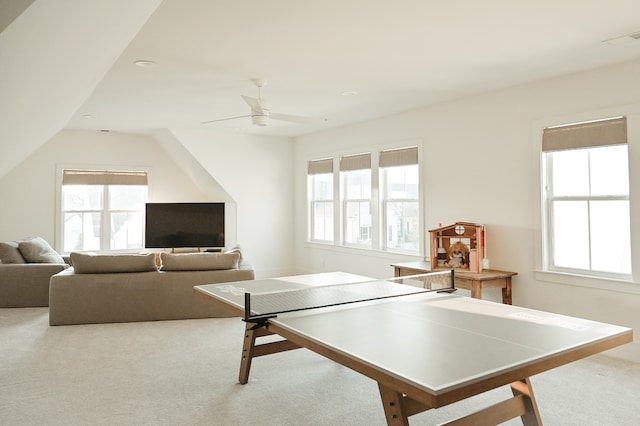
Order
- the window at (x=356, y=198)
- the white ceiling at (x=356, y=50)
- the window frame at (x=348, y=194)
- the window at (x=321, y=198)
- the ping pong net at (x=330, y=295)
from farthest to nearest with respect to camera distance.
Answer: the window at (x=321, y=198) < the window at (x=356, y=198) < the window frame at (x=348, y=194) < the white ceiling at (x=356, y=50) < the ping pong net at (x=330, y=295)

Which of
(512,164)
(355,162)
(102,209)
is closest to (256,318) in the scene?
(512,164)

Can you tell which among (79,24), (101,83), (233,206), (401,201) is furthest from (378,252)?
(79,24)

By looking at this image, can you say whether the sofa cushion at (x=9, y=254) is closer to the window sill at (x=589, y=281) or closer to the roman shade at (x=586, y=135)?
the window sill at (x=589, y=281)

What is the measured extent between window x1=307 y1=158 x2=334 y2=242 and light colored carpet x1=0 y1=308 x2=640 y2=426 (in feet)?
12.1

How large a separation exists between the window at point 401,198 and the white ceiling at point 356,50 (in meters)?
0.82

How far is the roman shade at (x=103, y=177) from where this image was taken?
7488mm

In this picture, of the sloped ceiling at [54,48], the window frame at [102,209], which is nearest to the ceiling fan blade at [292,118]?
the sloped ceiling at [54,48]

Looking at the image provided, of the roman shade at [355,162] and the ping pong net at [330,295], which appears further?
the roman shade at [355,162]

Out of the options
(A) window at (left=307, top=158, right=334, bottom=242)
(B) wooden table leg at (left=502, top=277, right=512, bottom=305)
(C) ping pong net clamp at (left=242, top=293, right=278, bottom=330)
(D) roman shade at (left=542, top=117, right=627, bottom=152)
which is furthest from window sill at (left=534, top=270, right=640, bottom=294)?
(A) window at (left=307, top=158, right=334, bottom=242)

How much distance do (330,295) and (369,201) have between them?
13.5ft

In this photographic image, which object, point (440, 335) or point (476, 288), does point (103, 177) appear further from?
point (440, 335)

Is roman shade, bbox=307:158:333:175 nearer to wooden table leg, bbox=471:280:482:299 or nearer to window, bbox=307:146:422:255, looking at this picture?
window, bbox=307:146:422:255

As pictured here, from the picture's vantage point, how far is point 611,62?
392cm

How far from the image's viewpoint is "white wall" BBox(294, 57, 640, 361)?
3969 millimetres
